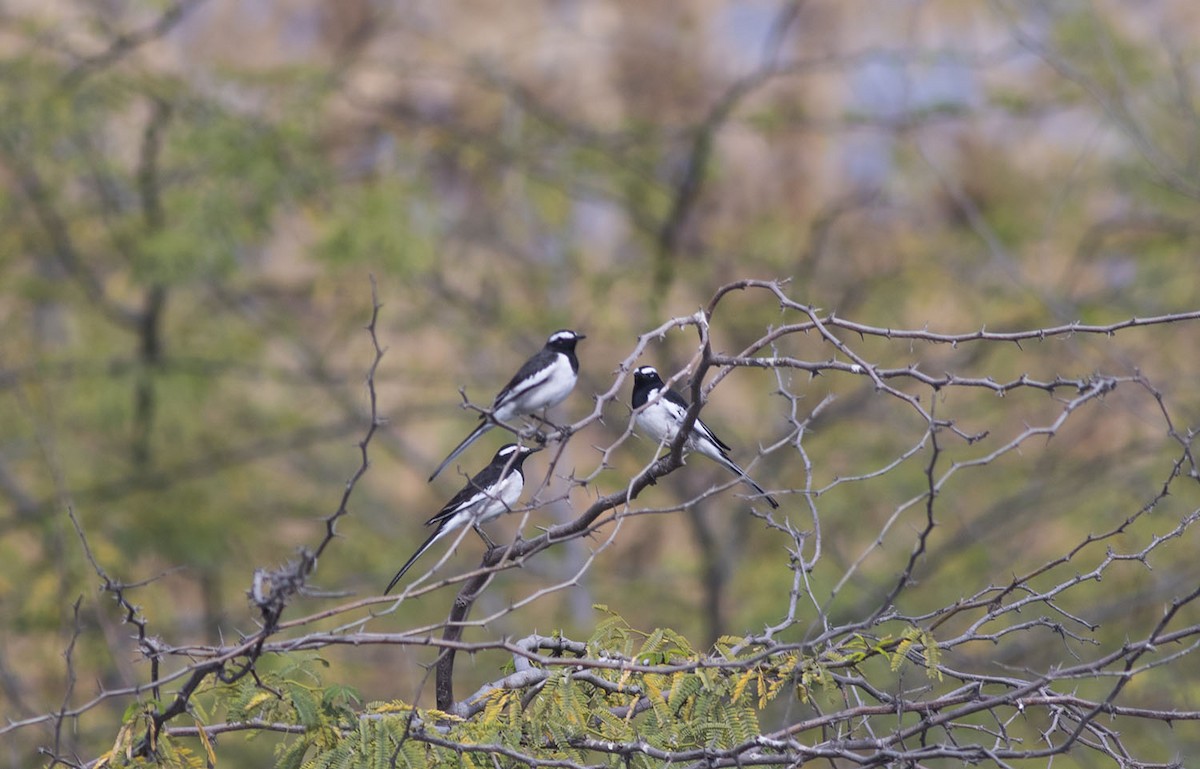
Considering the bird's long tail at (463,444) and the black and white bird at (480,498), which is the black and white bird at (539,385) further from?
the bird's long tail at (463,444)

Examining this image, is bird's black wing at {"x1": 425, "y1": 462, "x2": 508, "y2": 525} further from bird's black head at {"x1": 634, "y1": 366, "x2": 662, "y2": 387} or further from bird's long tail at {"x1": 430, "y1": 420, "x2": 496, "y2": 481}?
bird's black head at {"x1": 634, "y1": 366, "x2": 662, "y2": 387}

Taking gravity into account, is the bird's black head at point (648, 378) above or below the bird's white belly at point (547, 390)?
above

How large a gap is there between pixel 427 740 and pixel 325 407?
38.1ft

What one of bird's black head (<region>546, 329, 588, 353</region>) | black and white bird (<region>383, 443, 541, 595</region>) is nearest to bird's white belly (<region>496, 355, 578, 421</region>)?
bird's black head (<region>546, 329, 588, 353</region>)

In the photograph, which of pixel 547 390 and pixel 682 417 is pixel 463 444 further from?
pixel 682 417

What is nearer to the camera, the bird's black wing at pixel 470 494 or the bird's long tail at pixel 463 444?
the bird's long tail at pixel 463 444

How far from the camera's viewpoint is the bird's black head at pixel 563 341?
6639 millimetres

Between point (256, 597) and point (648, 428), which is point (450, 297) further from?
point (256, 597)

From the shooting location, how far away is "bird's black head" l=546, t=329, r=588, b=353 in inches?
261

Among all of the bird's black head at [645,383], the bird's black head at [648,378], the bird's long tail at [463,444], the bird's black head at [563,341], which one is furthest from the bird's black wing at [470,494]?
the bird's black head at [648,378]

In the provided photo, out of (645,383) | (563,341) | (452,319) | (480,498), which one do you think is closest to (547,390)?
(563,341)

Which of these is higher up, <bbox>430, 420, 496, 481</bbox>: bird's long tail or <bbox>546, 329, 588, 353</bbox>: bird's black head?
<bbox>546, 329, 588, 353</bbox>: bird's black head

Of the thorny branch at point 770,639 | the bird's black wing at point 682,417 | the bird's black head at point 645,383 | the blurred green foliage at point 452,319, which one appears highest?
the blurred green foliage at point 452,319

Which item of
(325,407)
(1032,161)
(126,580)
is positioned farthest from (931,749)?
(1032,161)
